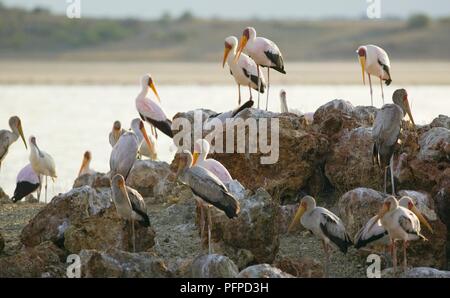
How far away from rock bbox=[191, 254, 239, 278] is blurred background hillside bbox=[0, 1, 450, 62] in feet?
122

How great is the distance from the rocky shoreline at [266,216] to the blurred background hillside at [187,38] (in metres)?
34.8

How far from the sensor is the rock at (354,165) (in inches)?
449

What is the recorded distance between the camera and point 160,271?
378 inches

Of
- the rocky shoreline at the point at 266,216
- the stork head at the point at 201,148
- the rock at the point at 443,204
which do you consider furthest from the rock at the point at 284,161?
the rock at the point at 443,204

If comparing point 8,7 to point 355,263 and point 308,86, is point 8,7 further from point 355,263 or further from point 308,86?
point 355,263

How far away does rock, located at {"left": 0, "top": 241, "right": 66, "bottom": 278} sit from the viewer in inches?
380

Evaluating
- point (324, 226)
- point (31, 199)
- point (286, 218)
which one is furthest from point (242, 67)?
point (324, 226)

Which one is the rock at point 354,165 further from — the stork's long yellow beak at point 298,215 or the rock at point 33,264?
the rock at point 33,264

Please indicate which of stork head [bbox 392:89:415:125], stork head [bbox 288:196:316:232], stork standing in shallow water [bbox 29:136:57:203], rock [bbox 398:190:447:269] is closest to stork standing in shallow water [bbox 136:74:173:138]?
stork standing in shallow water [bbox 29:136:57:203]

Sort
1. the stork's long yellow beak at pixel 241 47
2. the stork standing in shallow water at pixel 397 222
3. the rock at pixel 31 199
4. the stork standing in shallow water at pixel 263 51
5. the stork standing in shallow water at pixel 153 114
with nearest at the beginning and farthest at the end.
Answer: the stork standing in shallow water at pixel 397 222
the stork standing in shallow water at pixel 153 114
the stork standing in shallow water at pixel 263 51
the rock at pixel 31 199
the stork's long yellow beak at pixel 241 47

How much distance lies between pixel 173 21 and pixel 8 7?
8.48 meters

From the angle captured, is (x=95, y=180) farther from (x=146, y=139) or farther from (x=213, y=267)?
(x=213, y=267)

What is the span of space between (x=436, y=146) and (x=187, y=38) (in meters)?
43.8

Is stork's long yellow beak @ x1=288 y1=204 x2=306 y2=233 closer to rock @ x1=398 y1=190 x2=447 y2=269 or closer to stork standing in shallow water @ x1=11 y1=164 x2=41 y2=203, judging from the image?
rock @ x1=398 y1=190 x2=447 y2=269
